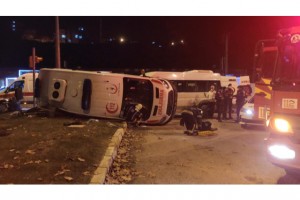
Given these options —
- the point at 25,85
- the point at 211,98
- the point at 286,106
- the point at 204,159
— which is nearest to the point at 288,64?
the point at 286,106

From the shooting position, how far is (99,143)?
7945 millimetres

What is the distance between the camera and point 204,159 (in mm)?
7648

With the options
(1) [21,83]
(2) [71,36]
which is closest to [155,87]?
(1) [21,83]

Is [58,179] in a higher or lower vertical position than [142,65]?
lower

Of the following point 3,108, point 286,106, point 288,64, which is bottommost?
point 3,108

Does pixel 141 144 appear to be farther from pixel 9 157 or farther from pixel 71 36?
pixel 71 36

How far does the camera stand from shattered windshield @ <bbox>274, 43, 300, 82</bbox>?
563 centimetres

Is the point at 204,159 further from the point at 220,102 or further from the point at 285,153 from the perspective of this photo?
the point at 220,102

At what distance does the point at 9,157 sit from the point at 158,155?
327cm

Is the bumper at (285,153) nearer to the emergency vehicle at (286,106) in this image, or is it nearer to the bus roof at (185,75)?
the emergency vehicle at (286,106)

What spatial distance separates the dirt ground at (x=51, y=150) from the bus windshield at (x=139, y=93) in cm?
140

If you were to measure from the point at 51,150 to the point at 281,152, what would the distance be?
4381 millimetres

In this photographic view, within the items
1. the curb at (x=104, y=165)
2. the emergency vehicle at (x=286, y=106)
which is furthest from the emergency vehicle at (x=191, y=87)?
the emergency vehicle at (x=286, y=106)

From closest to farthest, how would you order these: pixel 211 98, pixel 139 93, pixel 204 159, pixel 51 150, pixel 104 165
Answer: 1. pixel 104 165
2. pixel 51 150
3. pixel 204 159
4. pixel 139 93
5. pixel 211 98
